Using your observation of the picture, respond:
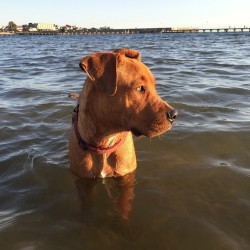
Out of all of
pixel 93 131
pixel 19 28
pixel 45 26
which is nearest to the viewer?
pixel 93 131

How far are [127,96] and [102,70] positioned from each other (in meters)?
0.39

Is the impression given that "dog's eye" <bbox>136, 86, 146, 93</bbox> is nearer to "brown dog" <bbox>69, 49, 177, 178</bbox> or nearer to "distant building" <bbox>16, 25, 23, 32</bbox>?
"brown dog" <bbox>69, 49, 177, 178</bbox>

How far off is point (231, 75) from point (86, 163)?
9.15 meters

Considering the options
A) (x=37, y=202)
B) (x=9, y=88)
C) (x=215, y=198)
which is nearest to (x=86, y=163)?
(x=37, y=202)

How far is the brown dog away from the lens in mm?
3766

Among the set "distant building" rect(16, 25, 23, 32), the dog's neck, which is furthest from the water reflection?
"distant building" rect(16, 25, 23, 32)

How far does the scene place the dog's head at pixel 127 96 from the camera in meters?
3.74

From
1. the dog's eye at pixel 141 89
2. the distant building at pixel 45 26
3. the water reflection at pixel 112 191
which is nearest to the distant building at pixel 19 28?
the distant building at pixel 45 26

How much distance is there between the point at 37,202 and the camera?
443 centimetres

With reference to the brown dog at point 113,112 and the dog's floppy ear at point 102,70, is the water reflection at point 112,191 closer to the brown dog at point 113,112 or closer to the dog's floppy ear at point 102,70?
the brown dog at point 113,112

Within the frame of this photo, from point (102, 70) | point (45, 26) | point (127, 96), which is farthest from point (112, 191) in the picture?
point (45, 26)

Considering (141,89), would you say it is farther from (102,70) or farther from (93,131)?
(93,131)

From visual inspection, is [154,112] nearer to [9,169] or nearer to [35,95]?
[9,169]

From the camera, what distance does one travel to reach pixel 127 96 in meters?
3.83
